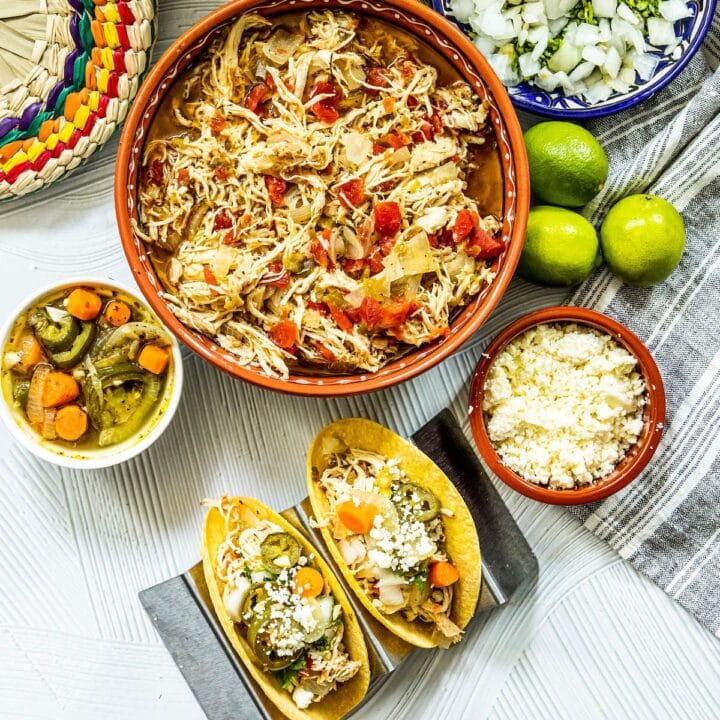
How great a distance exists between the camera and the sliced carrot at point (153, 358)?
9.05 feet

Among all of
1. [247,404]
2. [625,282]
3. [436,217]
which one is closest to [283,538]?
[247,404]

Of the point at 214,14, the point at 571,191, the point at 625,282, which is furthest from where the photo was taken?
the point at 625,282

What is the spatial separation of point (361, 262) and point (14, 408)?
1.27m

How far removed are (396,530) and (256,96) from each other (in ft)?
4.69

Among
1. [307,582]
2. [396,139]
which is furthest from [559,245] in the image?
[307,582]

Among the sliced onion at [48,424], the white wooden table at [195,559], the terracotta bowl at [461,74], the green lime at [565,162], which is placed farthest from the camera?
the white wooden table at [195,559]

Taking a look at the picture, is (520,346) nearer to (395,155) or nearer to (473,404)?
(473,404)

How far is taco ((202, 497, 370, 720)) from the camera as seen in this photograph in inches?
109

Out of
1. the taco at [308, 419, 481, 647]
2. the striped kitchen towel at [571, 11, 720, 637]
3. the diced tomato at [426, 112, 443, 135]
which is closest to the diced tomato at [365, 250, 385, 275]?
the diced tomato at [426, 112, 443, 135]

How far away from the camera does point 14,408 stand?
2.77 meters

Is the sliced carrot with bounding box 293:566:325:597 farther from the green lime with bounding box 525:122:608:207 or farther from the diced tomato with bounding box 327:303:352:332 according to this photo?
the green lime with bounding box 525:122:608:207

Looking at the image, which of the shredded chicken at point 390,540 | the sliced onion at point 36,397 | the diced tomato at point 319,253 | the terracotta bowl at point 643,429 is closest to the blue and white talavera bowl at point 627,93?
the terracotta bowl at point 643,429

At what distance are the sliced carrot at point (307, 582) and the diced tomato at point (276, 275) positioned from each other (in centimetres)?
100

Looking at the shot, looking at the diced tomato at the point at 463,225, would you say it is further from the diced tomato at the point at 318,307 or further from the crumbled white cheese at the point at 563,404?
the crumbled white cheese at the point at 563,404
